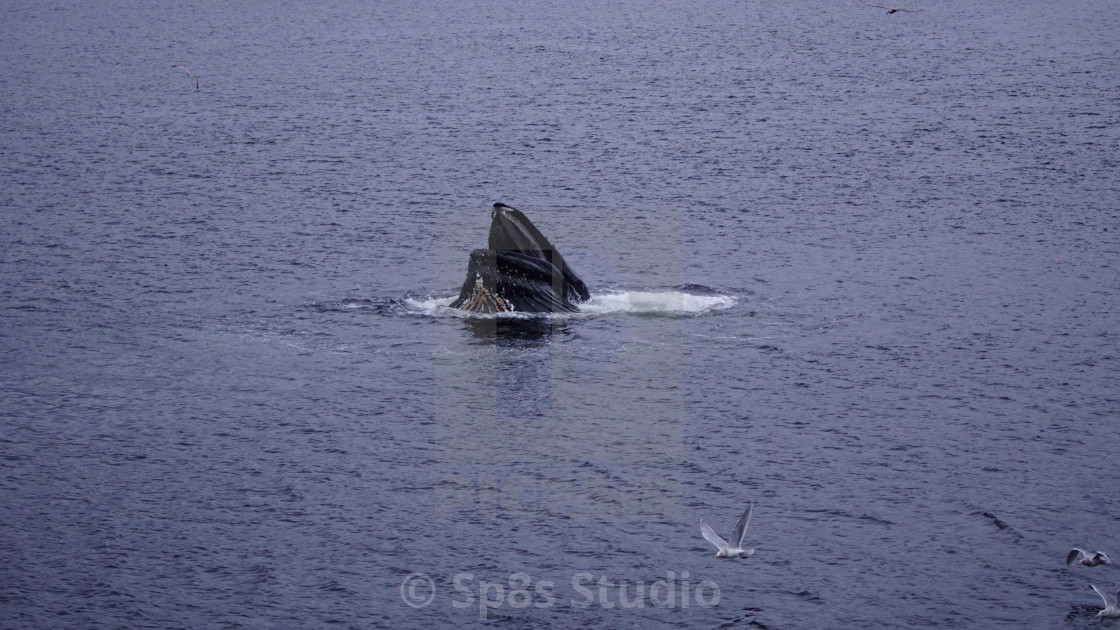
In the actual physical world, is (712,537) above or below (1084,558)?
below

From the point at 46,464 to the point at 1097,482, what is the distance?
64.6 feet

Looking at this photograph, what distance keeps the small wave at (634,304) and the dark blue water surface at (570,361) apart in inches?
7.8

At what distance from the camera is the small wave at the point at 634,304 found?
3509 centimetres

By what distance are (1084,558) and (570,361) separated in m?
13.2

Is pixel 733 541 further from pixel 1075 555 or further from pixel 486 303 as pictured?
pixel 486 303

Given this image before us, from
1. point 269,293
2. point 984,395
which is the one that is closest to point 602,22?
point 269,293

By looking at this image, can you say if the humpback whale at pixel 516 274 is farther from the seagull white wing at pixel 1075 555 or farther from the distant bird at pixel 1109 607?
the distant bird at pixel 1109 607

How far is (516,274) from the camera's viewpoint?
33.5 metres

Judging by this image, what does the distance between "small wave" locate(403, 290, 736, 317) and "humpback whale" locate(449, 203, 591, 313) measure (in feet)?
0.96

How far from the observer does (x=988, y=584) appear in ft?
69.8

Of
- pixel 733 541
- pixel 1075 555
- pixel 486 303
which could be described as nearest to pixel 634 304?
pixel 486 303

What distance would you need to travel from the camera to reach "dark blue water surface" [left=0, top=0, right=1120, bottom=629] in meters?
21.7

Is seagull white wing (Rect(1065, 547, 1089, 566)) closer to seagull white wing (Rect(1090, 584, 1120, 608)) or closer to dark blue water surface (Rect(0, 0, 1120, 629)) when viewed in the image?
dark blue water surface (Rect(0, 0, 1120, 629))

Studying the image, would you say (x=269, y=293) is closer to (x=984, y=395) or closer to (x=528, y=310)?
(x=528, y=310)
